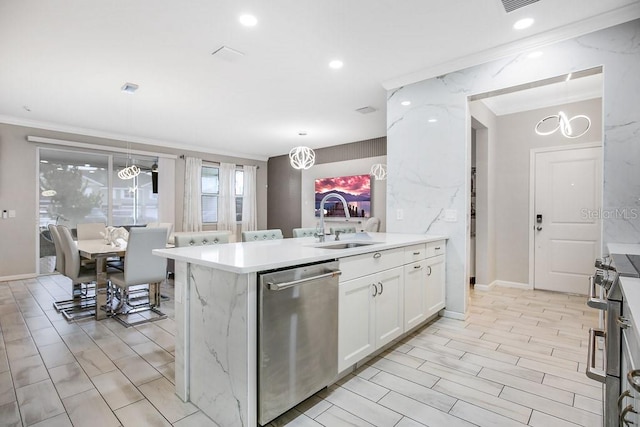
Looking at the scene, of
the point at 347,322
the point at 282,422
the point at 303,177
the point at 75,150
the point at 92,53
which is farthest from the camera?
the point at 303,177

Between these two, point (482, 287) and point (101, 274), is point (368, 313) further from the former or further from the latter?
point (482, 287)

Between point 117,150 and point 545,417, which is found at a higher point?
point 117,150

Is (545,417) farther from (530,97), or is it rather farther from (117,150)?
(117,150)

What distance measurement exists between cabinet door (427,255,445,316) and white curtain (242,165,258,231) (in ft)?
19.1

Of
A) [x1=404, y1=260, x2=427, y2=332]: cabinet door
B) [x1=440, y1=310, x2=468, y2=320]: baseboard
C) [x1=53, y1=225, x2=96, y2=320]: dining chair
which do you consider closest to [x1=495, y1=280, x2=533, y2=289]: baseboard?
[x1=440, y1=310, x2=468, y2=320]: baseboard

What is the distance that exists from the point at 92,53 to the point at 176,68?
28.6 inches

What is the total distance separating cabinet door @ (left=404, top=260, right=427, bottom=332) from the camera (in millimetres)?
2574

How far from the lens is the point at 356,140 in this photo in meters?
6.99

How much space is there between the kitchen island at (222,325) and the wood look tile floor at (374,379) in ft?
0.58

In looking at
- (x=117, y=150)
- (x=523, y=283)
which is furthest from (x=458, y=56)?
(x=117, y=150)

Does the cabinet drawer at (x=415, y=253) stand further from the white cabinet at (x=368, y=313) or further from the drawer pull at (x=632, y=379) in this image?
the drawer pull at (x=632, y=379)

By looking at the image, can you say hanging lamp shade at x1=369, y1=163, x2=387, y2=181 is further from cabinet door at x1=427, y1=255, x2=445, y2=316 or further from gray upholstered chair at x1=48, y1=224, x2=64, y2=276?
gray upholstered chair at x1=48, y1=224, x2=64, y2=276

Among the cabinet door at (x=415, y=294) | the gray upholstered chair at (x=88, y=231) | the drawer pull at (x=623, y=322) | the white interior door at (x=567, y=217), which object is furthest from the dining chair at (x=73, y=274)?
the white interior door at (x=567, y=217)

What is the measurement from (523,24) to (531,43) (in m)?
0.28
